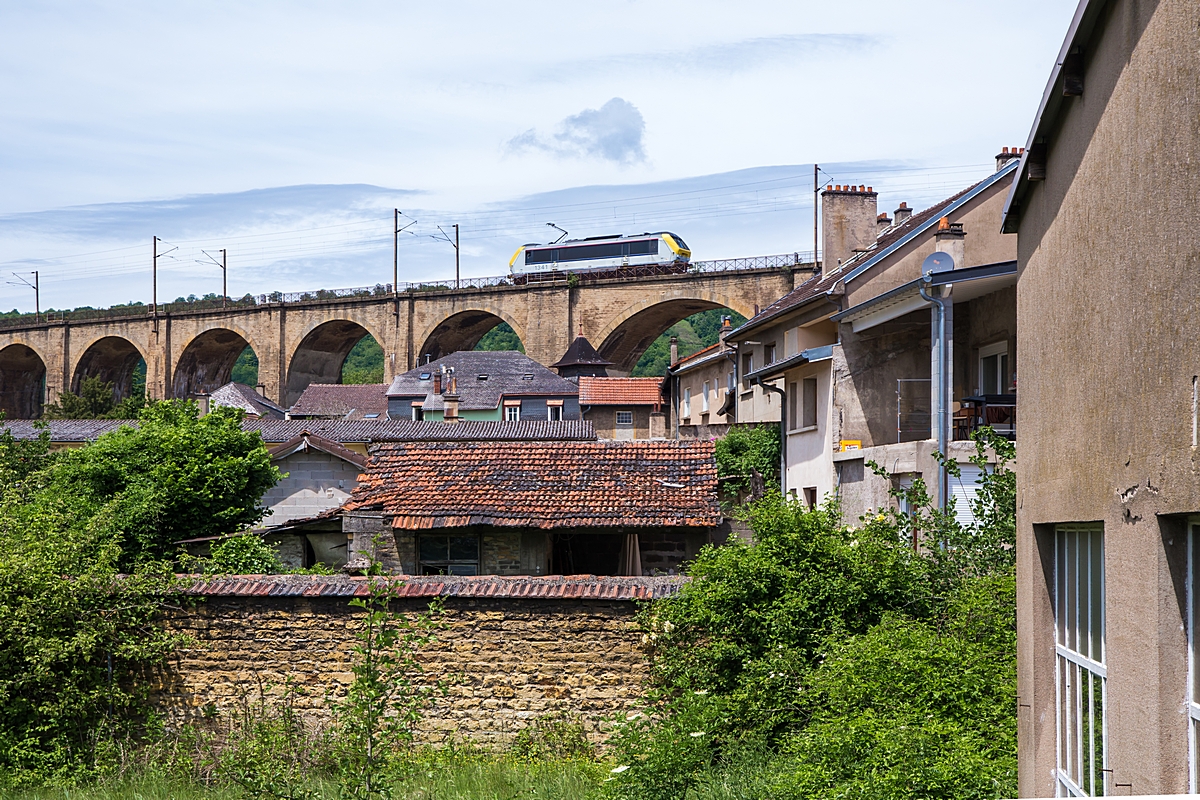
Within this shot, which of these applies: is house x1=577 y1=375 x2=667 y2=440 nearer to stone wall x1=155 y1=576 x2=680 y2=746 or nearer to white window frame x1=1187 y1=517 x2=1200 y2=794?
stone wall x1=155 y1=576 x2=680 y2=746

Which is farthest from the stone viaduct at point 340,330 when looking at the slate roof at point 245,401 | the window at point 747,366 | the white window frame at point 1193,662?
the white window frame at point 1193,662

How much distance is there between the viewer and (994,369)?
15828 mm

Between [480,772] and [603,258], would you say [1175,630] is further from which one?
[603,258]

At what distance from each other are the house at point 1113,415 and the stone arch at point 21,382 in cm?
8344

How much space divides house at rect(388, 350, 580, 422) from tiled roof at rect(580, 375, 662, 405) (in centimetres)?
85

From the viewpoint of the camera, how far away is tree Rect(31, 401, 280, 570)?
17297 mm

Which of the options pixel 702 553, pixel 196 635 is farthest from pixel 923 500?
pixel 196 635

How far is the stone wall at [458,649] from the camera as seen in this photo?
35.8 ft


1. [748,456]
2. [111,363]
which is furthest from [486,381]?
[111,363]

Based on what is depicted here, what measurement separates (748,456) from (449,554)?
27.0 feet

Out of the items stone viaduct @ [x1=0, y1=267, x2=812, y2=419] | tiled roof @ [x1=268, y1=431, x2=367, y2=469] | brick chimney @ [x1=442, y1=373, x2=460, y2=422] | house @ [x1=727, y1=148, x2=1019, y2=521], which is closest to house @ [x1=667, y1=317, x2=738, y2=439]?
house @ [x1=727, y1=148, x2=1019, y2=521]

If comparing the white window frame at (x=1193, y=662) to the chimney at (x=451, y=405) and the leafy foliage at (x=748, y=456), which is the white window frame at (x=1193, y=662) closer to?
the leafy foliage at (x=748, y=456)

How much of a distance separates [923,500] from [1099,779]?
6963mm

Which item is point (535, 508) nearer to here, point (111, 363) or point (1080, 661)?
point (1080, 661)
